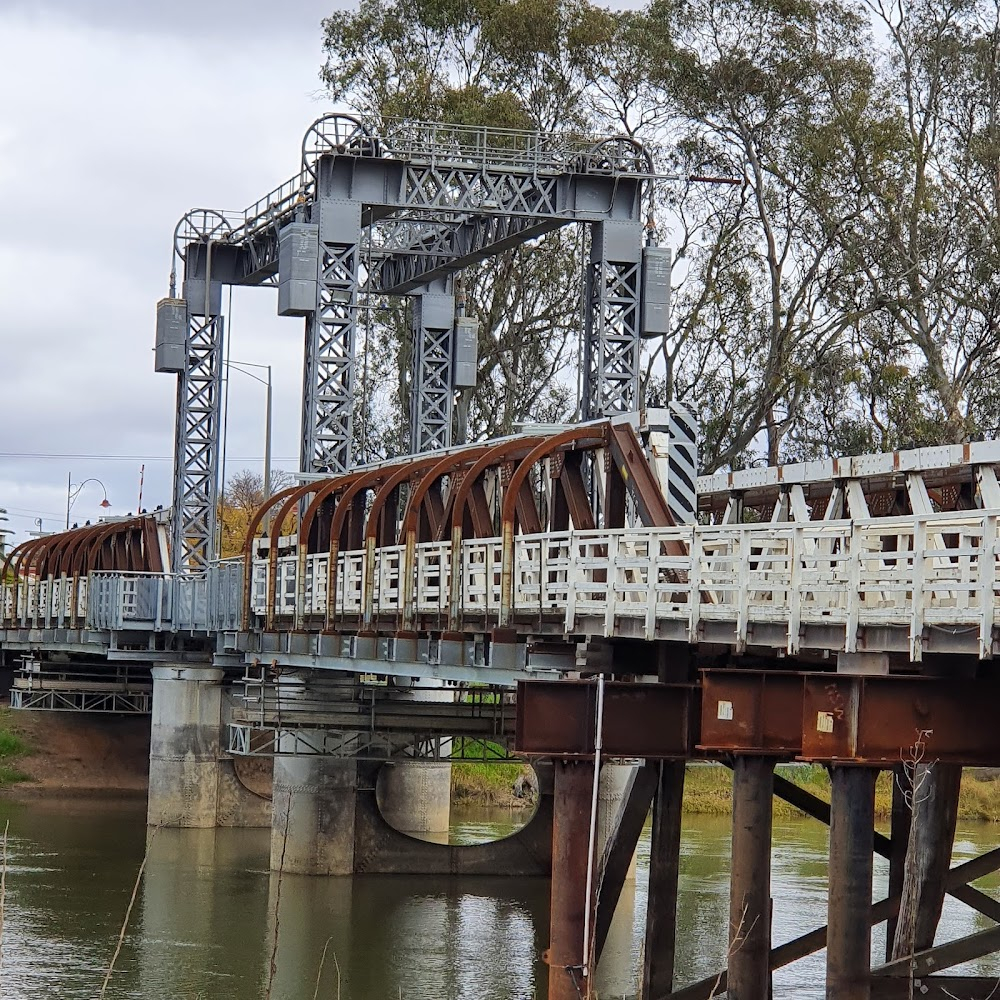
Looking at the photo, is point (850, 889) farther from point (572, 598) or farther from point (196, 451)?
point (196, 451)

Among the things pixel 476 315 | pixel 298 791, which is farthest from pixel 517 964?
pixel 476 315

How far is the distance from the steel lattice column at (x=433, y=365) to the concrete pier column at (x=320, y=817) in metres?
10.3

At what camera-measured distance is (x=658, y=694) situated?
17766 mm

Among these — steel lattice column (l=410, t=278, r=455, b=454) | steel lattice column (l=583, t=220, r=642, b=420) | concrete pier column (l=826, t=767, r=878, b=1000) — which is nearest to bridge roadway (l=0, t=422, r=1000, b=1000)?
concrete pier column (l=826, t=767, r=878, b=1000)

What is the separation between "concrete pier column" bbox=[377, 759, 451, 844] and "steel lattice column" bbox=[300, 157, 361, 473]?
780 centimetres

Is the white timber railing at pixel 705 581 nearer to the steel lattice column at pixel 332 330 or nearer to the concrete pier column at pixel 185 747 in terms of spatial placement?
the steel lattice column at pixel 332 330

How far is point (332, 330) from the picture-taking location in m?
37.2

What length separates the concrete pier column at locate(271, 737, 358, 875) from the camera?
118 ft

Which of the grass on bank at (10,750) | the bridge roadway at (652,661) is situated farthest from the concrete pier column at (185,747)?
the grass on bank at (10,750)

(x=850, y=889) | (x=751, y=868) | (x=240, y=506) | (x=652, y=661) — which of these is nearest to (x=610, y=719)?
(x=751, y=868)

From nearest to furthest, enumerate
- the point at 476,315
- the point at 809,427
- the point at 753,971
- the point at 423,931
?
the point at 753,971, the point at 423,931, the point at 809,427, the point at 476,315

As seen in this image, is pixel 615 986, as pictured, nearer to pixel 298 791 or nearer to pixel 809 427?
pixel 298 791

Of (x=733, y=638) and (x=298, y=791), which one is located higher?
(x=733, y=638)

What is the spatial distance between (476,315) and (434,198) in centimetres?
2067
